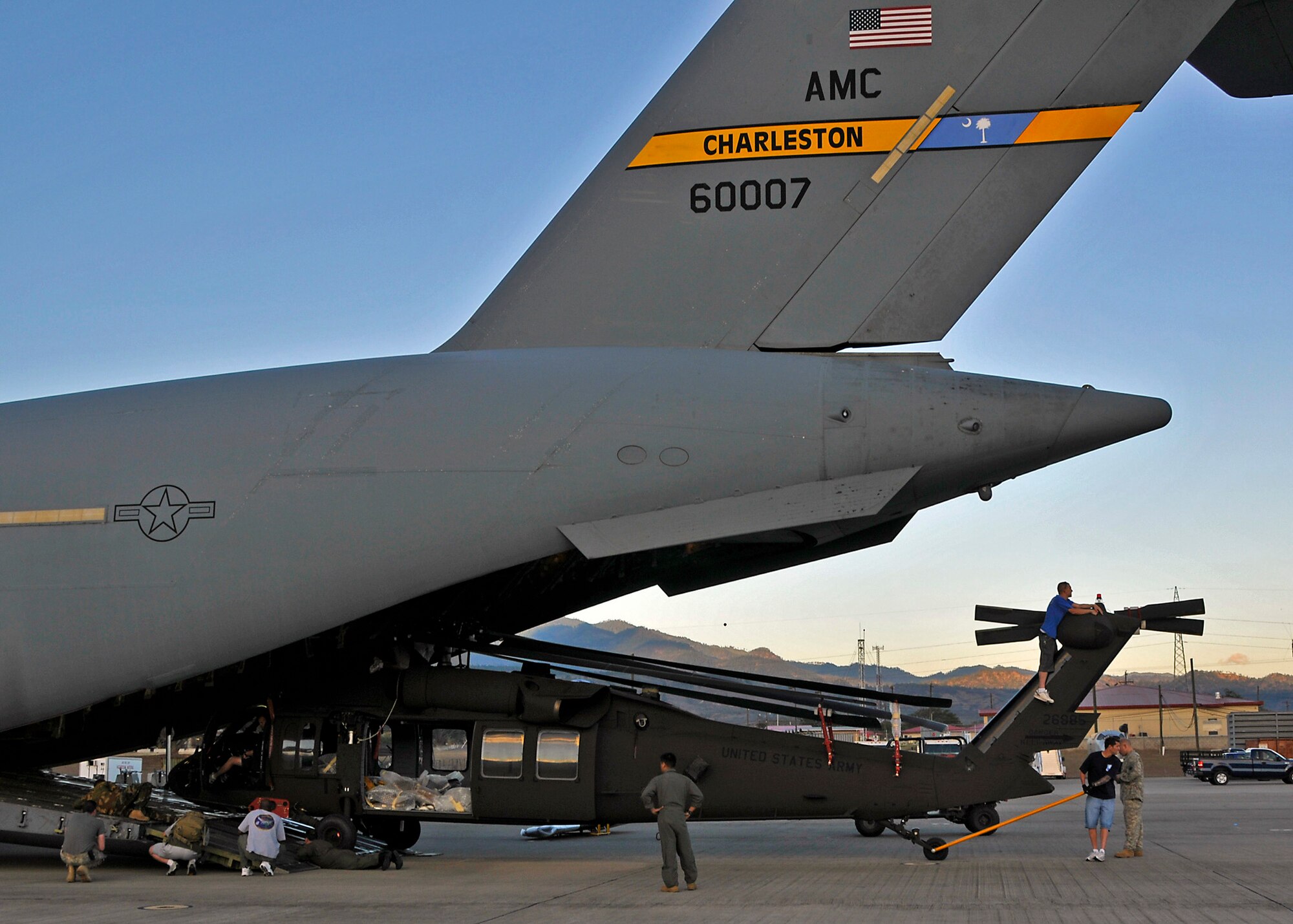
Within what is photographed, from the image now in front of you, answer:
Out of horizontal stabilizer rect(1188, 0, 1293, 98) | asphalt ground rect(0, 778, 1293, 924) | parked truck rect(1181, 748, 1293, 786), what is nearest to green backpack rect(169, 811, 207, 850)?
asphalt ground rect(0, 778, 1293, 924)

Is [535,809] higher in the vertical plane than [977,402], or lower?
lower

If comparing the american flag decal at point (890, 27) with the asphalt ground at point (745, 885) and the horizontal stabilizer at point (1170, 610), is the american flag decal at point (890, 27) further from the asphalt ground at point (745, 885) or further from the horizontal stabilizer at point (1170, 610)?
the asphalt ground at point (745, 885)

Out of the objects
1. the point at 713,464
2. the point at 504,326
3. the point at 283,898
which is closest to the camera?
the point at 283,898

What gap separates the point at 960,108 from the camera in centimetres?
1245

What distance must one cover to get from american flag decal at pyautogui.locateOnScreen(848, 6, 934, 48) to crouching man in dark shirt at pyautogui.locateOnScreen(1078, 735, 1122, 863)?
762 cm

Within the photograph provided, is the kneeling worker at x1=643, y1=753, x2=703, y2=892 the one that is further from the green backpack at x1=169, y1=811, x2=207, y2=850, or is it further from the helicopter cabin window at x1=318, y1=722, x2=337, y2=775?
the green backpack at x1=169, y1=811, x2=207, y2=850

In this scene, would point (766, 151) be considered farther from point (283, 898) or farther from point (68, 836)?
point (68, 836)

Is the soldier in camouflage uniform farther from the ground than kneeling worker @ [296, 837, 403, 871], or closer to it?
farther from the ground

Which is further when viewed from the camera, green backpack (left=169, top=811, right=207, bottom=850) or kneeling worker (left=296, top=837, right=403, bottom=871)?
kneeling worker (left=296, top=837, right=403, bottom=871)

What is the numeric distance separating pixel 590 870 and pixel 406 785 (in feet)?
7.20

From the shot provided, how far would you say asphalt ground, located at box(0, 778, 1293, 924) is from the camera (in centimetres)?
914

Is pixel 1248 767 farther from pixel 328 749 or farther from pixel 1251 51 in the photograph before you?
pixel 328 749

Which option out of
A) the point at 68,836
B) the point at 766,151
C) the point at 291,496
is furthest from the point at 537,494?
the point at 68,836

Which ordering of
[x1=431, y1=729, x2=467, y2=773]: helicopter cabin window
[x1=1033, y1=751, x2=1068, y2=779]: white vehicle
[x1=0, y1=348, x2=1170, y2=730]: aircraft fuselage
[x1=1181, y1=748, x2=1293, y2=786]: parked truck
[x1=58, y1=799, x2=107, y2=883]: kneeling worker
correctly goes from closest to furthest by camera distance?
[x1=0, y1=348, x2=1170, y2=730]: aircraft fuselage, [x1=58, y1=799, x2=107, y2=883]: kneeling worker, [x1=431, y1=729, x2=467, y2=773]: helicopter cabin window, [x1=1181, y1=748, x2=1293, y2=786]: parked truck, [x1=1033, y1=751, x2=1068, y2=779]: white vehicle
